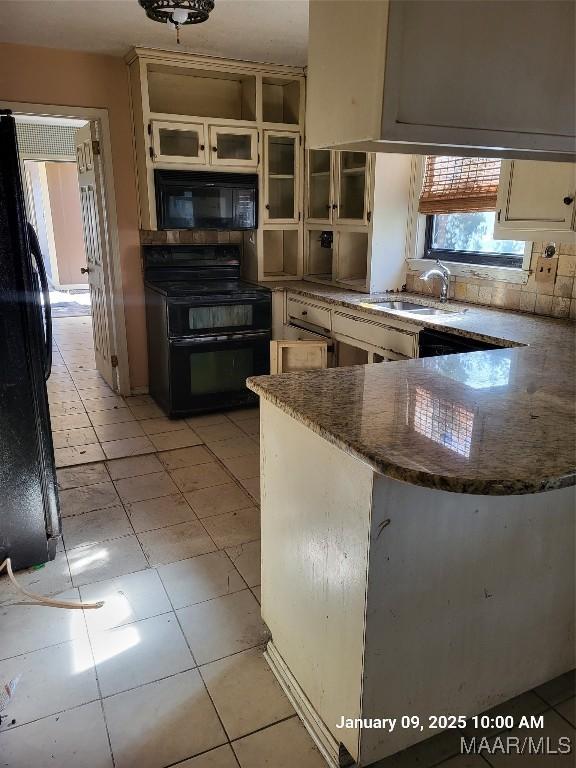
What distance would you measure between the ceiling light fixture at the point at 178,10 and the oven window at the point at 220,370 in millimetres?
1907

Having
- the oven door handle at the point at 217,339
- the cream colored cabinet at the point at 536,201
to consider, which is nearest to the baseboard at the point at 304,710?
the cream colored cabinet at the point at 536,201

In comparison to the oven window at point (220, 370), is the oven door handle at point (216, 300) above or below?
above

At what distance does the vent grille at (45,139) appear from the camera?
746 cm

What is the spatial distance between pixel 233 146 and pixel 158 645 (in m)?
3.24

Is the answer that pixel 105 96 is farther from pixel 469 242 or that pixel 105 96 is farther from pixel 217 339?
pixel 469 242

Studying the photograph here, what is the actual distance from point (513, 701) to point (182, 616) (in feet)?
3.65

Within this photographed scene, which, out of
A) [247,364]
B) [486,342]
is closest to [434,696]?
[486,342]

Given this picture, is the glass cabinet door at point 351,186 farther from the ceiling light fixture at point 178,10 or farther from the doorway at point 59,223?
the doorway at point 59,223

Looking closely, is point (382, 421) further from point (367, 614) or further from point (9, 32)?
point (9, 32)

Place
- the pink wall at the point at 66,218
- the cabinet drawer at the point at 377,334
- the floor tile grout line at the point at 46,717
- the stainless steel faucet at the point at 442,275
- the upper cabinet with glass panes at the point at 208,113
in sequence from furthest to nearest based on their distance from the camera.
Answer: the pink wall at the point at 66,218 < the upper cabinet with glass panes at the point at 208,113 < the stainless steel faucet at the point at 442,275 < the cabinet drawer at the point at 377,334 < the floor tile grout line at the point at 46,717

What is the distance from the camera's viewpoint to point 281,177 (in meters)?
4.11

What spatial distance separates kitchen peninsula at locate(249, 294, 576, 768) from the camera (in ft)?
3.78

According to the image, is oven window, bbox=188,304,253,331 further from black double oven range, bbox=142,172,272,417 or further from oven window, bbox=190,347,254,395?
oven window, bbox=190,347,254,395

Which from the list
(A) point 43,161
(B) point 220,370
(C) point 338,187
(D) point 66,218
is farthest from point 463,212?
(D) point 66,218
